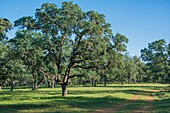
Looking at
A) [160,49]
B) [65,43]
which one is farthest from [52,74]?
[160,49]

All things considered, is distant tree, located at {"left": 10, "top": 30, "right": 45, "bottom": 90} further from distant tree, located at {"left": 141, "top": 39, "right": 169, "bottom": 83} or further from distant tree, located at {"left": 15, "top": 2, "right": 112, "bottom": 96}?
distant tree, located at {"left": 141, "top": 39, "right": 169, "bottom": 83}

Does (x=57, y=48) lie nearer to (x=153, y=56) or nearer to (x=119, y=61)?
(x=119, y=61)

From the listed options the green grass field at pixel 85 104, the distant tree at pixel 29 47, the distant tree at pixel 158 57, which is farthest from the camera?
the distant tree at pixel 158 57

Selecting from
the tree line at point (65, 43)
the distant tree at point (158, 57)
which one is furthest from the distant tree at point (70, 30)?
the distant tree at point (158, 57)

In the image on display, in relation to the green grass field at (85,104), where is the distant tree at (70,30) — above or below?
above

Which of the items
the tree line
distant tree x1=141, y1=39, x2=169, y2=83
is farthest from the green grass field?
distant tree x1=141, y1=39, x2=169, y2=83

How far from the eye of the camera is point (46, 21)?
34562mm

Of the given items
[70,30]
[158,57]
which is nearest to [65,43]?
[70,30]

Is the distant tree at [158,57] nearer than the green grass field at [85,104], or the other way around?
the green grass field at [85,104]

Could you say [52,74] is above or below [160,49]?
below

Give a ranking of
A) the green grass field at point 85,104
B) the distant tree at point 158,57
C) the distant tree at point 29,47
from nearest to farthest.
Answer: the green grass field at point 85,104 → the distant tree at point 29,47 → the distant tree at point 158,57

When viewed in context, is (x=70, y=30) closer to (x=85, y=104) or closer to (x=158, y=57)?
(x=85, y=104)

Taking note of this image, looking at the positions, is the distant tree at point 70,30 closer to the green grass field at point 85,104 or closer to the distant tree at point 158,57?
the green grass field at point 85,104

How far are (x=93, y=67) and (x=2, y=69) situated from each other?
14.6 m
